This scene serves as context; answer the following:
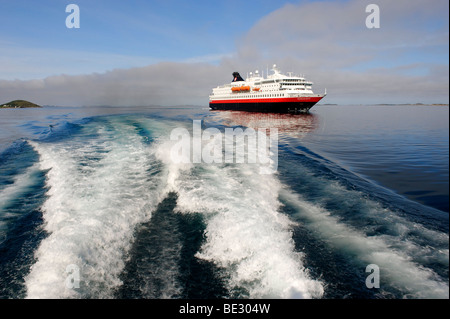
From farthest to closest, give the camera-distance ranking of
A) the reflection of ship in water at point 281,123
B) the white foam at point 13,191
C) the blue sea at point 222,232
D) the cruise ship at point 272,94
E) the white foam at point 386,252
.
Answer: the cruise ship at point 272,94 < the reflection of ship in water at point 281,123 < the white foam at point 13,191 < the blue sea at point 222,232 < the white foam at point 386,252

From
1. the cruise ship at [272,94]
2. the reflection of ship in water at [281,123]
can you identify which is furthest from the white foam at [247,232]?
the cruise ship at [272,94]

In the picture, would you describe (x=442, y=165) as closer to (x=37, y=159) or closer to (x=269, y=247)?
(x=269, y=247)

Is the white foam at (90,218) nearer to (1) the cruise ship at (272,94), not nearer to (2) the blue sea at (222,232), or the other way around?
(2) the blue sea at (222,232)

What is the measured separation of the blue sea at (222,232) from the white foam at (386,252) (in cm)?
3

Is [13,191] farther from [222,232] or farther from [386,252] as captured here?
[386,252]

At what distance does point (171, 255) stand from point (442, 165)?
14.8m

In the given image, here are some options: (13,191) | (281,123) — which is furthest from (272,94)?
(13,191)

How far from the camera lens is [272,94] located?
69.8 meters

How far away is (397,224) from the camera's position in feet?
20.8

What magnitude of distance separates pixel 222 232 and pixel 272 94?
6926cm

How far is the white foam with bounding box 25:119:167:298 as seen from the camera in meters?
4.34

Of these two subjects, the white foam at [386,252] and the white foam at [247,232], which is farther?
the white foam at [247,232]

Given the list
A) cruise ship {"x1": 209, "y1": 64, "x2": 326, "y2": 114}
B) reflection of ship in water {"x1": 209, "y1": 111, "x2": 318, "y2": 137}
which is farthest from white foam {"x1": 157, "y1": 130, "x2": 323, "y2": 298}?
cruise ship {"x1": 209, "y1": 64, "x2": 326, "y2": 114}

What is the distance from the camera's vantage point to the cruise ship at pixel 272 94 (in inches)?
2554
